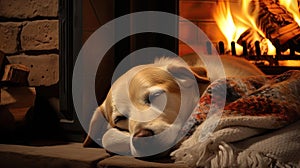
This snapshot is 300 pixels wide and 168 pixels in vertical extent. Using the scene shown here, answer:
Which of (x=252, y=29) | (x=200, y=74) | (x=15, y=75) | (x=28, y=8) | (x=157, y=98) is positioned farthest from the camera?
(x=252, y=29)

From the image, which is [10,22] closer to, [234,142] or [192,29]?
[192,29]

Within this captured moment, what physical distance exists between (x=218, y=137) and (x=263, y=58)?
1013mm

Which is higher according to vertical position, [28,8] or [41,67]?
[28,8]

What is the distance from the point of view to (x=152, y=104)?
1.42m

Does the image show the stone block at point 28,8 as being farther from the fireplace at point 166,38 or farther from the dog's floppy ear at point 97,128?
the dog's floppy ear at point 97,128

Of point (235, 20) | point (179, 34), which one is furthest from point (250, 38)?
point (179, 34)

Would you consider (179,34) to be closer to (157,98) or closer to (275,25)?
(275,25)

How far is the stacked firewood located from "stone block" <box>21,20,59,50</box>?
92 cm

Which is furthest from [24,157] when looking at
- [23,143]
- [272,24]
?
[272,24]

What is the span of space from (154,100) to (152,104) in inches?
0.6

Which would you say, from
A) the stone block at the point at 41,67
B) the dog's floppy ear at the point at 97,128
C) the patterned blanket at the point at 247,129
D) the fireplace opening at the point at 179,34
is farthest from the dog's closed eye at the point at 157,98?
the stone block at the point at 41,67

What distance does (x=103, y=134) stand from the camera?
1611mm

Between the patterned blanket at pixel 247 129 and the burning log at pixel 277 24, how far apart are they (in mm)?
704

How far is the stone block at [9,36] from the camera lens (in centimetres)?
193
